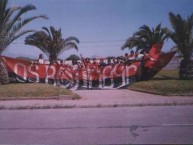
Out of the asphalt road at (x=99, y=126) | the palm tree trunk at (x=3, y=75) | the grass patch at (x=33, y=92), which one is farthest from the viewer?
→ the palm tree trunk at (x=3, y=75)

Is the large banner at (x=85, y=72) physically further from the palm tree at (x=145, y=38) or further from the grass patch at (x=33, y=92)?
the palm tree at (x=145, y=38)

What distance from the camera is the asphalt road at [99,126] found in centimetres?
Result: 725

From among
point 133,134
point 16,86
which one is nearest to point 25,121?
point 133,134

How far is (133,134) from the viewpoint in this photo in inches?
302

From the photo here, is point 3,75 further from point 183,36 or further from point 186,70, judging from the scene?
point 183,36

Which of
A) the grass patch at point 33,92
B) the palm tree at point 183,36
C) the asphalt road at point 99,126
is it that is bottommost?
the asphalt road at point 99,126

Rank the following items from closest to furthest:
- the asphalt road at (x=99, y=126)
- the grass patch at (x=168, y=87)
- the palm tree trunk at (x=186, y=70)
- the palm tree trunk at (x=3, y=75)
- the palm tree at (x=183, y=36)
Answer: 1. the asphalt road at (x=99, y=126)
2. the grass patch at (x=168, y=87)
3. the palm tree trunk at (x=3, y=75)
4. the palm tree trunk at (x=186, y=70)
5. the palm tree at (x=183, y=36)

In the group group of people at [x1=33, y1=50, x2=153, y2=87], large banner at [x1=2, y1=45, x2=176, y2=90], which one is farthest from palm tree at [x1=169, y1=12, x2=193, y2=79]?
group of people at [x1=33, y1=50, x2=153, y2=87]

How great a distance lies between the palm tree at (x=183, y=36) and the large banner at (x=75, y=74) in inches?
110

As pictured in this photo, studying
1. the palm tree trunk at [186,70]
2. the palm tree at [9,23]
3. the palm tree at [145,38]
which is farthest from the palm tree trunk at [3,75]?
the palm tree at [145,38]

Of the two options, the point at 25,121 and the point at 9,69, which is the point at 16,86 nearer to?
the point at 9,69

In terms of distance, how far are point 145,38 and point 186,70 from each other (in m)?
13.4

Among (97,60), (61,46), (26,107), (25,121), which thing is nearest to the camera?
(25,121)

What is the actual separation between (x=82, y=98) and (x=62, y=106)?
2.08 metres
